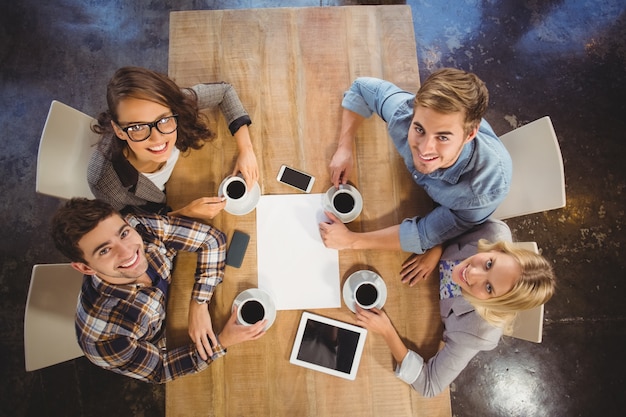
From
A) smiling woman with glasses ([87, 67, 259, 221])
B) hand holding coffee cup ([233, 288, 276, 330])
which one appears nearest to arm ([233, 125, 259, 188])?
smiling woman with glasses ([87, 67, 259, 221])

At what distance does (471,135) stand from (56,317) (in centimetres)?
145

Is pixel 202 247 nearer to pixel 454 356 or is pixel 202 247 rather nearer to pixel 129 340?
pixel 129 340

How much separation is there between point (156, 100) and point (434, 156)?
0.82m

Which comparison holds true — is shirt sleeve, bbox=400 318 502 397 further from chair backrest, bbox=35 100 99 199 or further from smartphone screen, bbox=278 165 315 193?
chair backrest, bbox=35 100 99 199

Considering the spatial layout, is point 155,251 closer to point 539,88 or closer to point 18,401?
point 18,401

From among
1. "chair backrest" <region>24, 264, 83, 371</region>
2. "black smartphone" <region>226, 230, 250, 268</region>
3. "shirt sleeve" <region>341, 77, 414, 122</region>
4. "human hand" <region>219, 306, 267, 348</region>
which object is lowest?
"chair backrest" <region>24, 264, 83, 371</region>

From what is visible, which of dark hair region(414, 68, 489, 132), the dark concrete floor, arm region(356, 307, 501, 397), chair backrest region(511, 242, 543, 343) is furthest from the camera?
the dark concrete floor

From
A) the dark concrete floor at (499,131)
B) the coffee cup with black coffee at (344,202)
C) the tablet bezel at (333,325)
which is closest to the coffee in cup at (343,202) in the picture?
the coffee cup with black coffee at (344,202)

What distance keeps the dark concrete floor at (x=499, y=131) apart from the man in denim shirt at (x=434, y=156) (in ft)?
4.11

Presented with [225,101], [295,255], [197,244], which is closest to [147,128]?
[225,101]

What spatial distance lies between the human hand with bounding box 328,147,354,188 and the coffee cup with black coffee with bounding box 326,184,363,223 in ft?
0.11

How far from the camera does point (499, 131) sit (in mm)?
2520

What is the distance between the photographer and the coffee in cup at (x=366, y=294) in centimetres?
129

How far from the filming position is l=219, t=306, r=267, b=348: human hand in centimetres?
126
